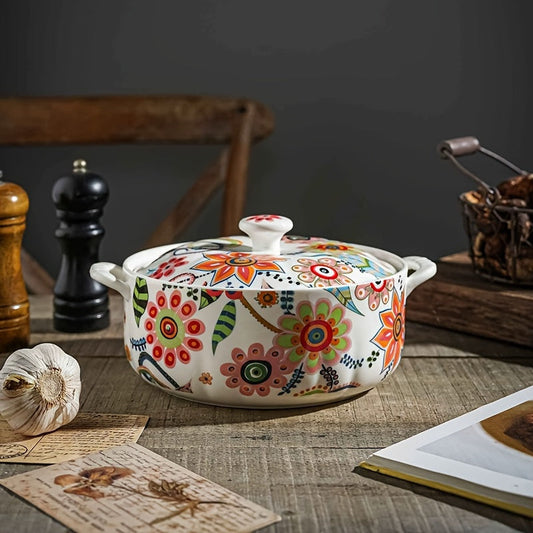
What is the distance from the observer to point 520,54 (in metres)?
1.97

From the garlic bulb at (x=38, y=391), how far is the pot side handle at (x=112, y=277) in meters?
0.11

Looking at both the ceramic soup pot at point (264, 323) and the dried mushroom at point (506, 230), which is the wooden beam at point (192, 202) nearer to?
the dried mushroom at point (506, 230)

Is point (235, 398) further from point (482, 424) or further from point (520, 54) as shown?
point (520, 54)

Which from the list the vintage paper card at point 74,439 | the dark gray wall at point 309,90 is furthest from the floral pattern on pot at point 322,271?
the dark gray wall at point 309,90

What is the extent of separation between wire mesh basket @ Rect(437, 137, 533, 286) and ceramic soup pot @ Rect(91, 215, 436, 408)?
292 millimetres

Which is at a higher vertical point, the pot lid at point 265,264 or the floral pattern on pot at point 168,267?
the pot lid at point 265,264

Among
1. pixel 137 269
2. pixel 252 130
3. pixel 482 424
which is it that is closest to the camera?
pixel 482 424

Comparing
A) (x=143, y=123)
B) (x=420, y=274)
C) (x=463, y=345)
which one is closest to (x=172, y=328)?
(x=420, y=274)

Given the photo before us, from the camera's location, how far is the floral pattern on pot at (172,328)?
88cm

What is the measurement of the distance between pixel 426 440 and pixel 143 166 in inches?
52.4

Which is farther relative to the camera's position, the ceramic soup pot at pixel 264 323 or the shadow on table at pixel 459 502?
the ceramic soup pot at pixel 264 323

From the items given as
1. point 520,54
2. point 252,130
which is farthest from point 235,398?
point 520,54

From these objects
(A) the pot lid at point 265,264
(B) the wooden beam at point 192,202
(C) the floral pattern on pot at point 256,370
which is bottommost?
(B) the wooden beam at point 192,202

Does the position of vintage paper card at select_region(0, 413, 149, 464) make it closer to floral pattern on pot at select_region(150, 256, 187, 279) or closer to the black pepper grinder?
floral pattern on pot at select_region(150, 256, 187, 279)
